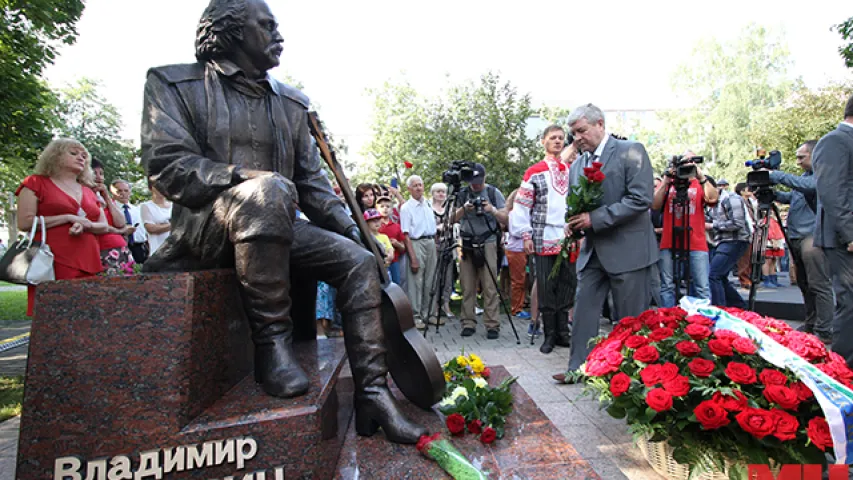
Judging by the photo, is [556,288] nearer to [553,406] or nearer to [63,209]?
[553,406]

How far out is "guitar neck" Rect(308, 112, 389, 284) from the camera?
2596mm

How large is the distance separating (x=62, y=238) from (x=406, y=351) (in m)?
3.38

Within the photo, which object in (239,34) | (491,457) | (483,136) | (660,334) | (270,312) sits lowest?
(491,457)

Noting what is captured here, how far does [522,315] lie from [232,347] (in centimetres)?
646

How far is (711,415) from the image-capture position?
2.20 metres

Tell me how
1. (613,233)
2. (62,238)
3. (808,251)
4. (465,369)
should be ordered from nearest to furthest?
(465,369), (613,233), (62,238), (808,251)

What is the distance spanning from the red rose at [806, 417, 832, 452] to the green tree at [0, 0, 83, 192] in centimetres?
1095

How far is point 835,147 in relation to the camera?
371cm

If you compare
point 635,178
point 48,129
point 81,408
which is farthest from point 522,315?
point 48,129

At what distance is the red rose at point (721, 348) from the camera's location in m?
2.49

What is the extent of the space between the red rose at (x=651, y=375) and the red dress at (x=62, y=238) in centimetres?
431

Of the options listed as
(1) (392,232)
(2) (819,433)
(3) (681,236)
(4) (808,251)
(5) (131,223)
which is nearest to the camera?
(2) (819,433)

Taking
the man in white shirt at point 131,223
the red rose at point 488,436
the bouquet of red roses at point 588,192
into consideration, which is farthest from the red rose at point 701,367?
the man in white shirt at point 131,223

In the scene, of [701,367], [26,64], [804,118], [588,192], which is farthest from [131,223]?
[804,118]
